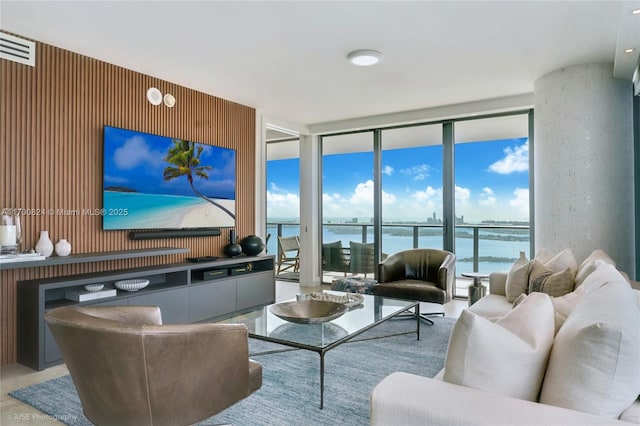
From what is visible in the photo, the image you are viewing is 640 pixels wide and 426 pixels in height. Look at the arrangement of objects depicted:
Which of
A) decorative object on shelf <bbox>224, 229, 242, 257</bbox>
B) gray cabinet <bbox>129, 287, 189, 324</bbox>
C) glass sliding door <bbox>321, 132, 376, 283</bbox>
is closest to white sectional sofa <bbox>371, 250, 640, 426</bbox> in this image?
gray cabinet <bbox>129, 287, 189, 324</bbox>

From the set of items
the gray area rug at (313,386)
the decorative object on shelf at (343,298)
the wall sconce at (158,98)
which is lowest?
the gray area rug at (313,386)

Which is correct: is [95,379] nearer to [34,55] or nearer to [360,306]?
[360,306]

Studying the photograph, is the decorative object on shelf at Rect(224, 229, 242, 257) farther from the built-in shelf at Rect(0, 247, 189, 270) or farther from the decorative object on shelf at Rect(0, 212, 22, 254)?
the decorative object on shelf at Rect(0, 212, 22, 254)

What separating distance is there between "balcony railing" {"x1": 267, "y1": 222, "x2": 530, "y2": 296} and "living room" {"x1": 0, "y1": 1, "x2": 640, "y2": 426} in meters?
1.00

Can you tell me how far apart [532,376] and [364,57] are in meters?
2.96

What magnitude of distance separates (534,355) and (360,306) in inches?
84.6

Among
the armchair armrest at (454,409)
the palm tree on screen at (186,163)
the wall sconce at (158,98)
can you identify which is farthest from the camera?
the palm tree on screen at (186,163)

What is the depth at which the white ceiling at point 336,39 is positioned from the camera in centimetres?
278

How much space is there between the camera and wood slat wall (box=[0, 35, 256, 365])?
3123 mm

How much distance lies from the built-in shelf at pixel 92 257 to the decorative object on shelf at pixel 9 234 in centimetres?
18

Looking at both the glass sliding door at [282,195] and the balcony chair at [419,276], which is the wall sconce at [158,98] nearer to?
the balcony chair at [419,276]

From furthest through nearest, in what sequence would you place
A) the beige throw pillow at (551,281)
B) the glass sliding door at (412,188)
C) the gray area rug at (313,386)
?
the glass sliding door at (412,188) < the beige throw pillow at (551,281) < the gray area rug at (313,386)

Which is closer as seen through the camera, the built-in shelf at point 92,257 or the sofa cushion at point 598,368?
the sofa cushion at point 598,368

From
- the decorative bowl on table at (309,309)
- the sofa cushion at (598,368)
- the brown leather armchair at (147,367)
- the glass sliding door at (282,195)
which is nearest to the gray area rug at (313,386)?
the decorative bowl on table at (309,309)
